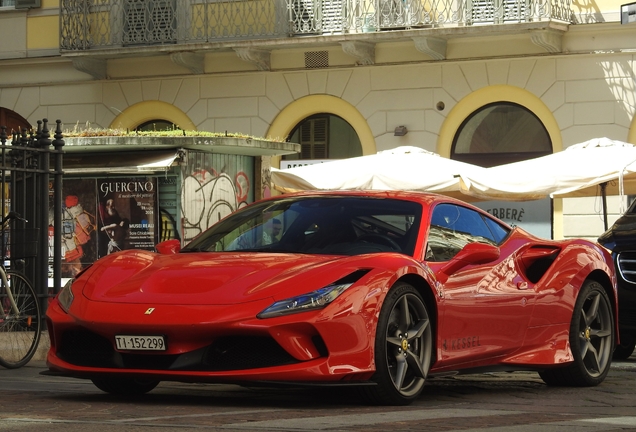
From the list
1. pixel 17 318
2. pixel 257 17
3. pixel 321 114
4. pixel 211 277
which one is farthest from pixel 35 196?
pixel 321 114

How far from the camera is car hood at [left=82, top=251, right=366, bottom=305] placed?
682 cm

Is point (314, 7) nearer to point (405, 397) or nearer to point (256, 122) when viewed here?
point (256, 122)

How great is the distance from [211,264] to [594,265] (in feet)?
10.1

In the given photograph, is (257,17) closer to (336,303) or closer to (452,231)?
(452,231)

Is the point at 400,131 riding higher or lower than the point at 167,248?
higher

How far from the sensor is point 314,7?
2588cm

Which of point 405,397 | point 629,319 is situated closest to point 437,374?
point 405,397

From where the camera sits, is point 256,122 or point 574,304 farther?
point 256,122

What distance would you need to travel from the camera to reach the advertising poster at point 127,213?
52.3 feet

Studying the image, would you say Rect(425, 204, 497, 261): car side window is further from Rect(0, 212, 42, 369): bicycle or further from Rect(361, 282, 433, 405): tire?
Rect(0, 212, 42, 369): bicycle

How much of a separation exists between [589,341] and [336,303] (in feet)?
9.57

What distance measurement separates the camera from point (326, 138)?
26891mm

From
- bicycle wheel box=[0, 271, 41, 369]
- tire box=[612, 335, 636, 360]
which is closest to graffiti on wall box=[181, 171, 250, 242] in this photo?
bicycle wheel box=[0, 271, 41, 369]

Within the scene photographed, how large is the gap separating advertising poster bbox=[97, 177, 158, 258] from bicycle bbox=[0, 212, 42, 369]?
482cm
